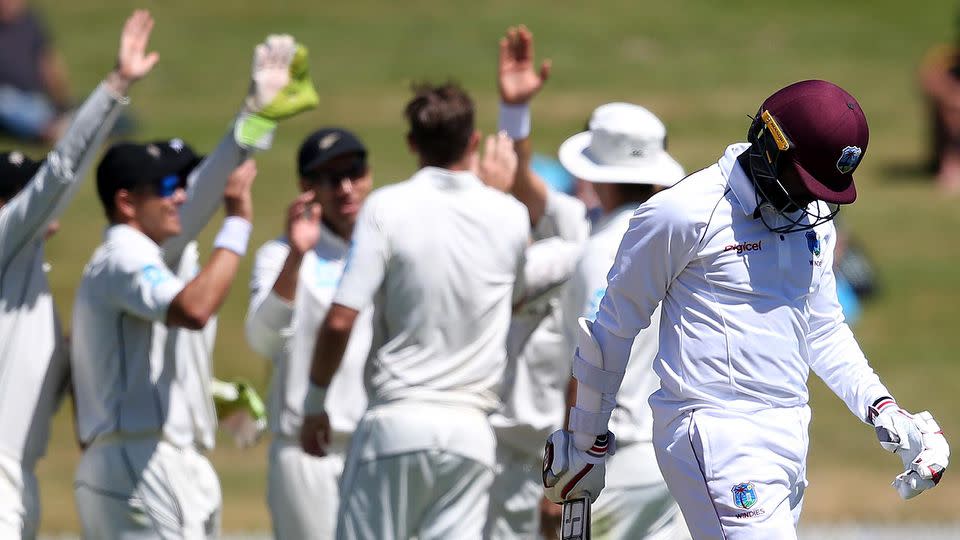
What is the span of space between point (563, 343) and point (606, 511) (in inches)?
37.4

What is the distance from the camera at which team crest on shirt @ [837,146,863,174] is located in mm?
4094

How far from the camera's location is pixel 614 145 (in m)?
5.65

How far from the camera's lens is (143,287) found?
5.22 meters

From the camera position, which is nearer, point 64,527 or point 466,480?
point 466,480

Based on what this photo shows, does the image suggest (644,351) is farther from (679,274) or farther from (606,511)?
(679,274)

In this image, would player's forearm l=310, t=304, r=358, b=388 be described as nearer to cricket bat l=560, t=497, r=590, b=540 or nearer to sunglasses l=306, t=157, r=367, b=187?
sunglasses l=306, t=157, r=367, b=187

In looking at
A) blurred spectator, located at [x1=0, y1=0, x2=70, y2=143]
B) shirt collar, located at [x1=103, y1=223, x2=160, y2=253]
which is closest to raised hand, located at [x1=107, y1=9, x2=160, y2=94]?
shirt collar, located at [x1=103, y1=223, x2=160, y2=253]

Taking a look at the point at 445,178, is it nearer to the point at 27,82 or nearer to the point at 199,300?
the point at 199,300

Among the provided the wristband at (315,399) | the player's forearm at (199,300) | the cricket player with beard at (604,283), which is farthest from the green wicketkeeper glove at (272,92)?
the cricket player with beard at (604,283)

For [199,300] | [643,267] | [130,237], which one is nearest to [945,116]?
[130,237]

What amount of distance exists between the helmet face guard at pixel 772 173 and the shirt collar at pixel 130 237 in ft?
7.27

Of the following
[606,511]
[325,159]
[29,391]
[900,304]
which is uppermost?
[325,159]

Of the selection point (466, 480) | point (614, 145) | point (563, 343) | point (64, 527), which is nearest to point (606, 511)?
point (466, 480)

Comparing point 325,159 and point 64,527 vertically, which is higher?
point 325,159
